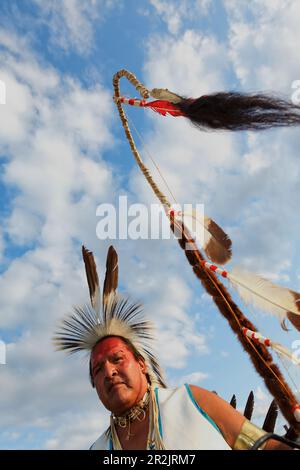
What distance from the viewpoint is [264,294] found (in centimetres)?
447

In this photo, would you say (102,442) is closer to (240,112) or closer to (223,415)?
(223,415)

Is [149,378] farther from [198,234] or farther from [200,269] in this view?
[198,234]

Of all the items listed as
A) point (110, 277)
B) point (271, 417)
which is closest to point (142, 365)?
point (110, 277)

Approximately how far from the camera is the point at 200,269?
187 inches

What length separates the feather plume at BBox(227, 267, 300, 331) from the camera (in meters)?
4.31

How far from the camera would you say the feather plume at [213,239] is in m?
4.91

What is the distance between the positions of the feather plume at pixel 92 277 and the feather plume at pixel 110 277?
2.7 inches

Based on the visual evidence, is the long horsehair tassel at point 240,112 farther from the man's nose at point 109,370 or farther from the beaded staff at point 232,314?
the man's nose at point 109,370

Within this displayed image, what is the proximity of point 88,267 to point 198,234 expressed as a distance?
1.40 m

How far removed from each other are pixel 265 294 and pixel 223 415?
1.43 m

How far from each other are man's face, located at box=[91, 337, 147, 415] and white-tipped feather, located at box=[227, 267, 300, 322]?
1.33 metres
